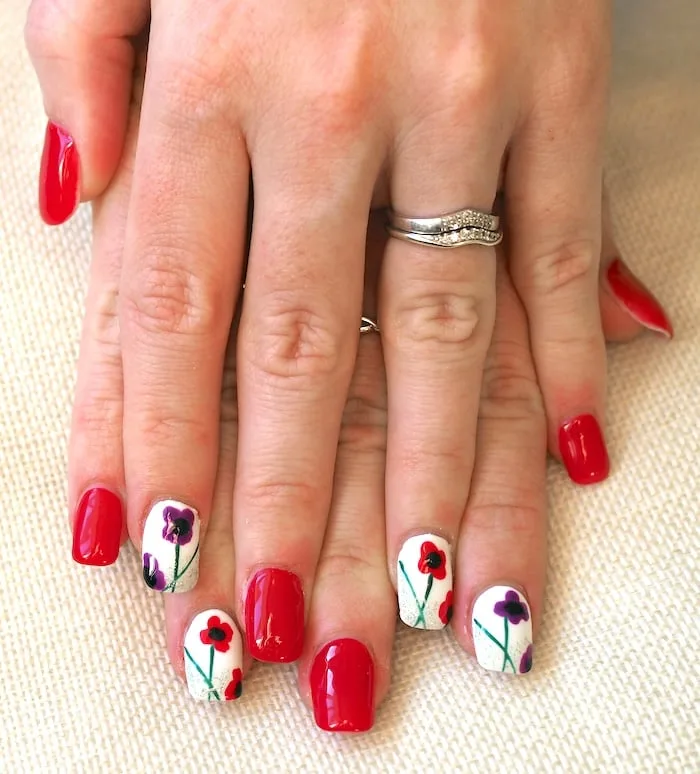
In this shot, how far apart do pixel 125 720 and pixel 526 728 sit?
0.91ft

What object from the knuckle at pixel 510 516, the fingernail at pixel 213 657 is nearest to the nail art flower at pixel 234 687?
the fingernail at pixel 213 657

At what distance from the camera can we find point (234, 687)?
2.14 feet

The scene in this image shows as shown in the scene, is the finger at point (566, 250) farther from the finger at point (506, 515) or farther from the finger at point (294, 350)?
the finger at point (294, 350)

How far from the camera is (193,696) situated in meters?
0.65

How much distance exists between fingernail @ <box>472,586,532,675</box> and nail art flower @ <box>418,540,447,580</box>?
3cm

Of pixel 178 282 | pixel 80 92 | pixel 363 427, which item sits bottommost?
pixel 363 427

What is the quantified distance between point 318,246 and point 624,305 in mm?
284

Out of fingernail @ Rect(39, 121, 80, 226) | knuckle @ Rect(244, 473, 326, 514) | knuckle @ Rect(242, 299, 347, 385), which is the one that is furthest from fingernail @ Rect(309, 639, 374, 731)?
fingernail @ Rect(39, 121, 80, 226)

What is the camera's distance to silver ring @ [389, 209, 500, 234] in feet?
2.33

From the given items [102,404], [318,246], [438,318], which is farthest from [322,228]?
[102,404]

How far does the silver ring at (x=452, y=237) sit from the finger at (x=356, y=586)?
95 millimetres

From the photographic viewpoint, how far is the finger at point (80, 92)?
79 centimetres

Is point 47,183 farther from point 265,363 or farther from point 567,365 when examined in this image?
point 567,365

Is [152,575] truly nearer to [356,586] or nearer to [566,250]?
[356,586]
